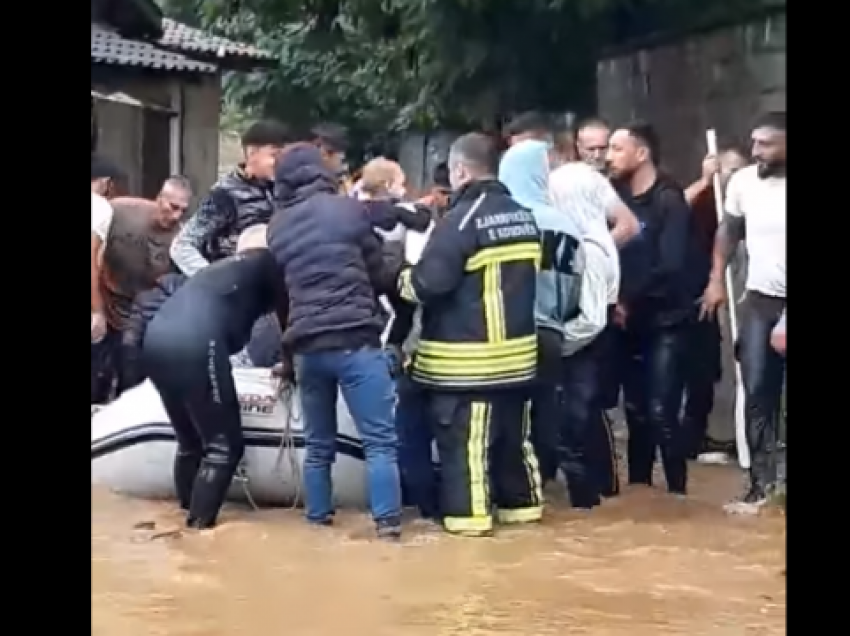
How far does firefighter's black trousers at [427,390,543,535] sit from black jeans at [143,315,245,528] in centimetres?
87

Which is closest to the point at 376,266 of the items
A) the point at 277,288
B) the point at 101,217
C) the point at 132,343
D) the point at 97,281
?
the point at 277,288

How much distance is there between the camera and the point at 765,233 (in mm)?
8031

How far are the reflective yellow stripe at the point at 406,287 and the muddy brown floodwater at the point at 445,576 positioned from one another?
1.01 meters

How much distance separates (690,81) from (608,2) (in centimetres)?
115

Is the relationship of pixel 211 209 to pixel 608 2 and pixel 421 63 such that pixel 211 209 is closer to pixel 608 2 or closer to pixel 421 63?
pixel 608 2

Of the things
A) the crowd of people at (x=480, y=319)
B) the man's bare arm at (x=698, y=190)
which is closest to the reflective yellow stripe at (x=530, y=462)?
the crowd of people at (x=480, y=319)

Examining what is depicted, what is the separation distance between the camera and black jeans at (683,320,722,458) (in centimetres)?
896

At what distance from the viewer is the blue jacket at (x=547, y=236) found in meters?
8.03

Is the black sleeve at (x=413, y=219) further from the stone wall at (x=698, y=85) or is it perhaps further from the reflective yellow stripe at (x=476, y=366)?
the stone wall at (x=698, y=85)

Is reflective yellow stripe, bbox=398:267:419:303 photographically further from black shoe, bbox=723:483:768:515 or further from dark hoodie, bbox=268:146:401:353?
black shoe, bbox=723:483:768:515

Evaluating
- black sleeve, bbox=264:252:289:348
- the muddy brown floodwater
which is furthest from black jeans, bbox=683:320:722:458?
black sleeve, bbox=264:252:289:348

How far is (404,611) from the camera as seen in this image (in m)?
6.29

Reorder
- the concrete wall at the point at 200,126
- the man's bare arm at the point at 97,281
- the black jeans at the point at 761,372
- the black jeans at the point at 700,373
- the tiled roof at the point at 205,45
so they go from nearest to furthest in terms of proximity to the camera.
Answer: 1. the black jeans at the point at 761,372
2. the black jeans at the point at 700,373
3. the man's bare arm at the point at 97,281
4. the tiled roof at the point at 205,45
5. the concrete wall at the point at 200,126
